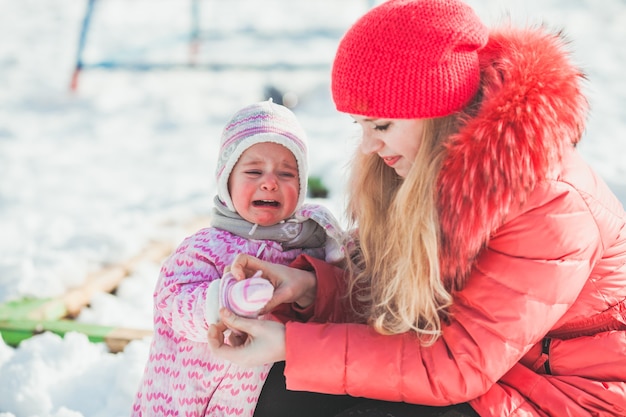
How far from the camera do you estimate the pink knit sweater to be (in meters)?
1.49

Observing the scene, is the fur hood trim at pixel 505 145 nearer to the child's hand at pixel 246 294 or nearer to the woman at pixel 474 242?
the woman at pixel 474 242

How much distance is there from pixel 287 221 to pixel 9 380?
3.18 feet

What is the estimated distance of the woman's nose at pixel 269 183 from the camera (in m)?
1.57

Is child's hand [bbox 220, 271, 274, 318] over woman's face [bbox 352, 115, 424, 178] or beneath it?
beneath

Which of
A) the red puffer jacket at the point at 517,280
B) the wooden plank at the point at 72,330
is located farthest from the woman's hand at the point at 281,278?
the wooden plank at the point at 72,330

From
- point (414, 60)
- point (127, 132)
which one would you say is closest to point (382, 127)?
point (414, 60)

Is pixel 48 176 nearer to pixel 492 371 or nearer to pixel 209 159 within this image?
pixel 209 159

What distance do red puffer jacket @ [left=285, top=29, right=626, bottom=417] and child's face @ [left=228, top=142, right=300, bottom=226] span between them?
355mm

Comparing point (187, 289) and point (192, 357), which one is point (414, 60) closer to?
point (187, 289)

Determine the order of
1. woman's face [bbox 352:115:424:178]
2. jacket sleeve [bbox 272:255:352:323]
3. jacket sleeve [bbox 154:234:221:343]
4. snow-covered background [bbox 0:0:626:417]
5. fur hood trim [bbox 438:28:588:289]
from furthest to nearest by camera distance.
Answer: snow-covered background [bbox 0:0:626:417], jacket sleeve [bbox 272:255:352:323], jacket sleeve [bbox 154:234:221:343], woman's face [bbox 352:115:424:178], fur hood trim [bbox 438:28:588:289]

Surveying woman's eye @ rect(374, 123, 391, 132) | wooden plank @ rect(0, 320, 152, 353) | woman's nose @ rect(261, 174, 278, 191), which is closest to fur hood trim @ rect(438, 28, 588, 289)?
woman's eye @ rect(374, 123, 391, 132)

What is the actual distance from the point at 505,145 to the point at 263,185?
1.99 ft

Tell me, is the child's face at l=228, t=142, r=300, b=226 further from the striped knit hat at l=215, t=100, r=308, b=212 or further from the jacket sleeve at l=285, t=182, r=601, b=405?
the jacket sleeve at l=285, t=182, r=601, b=405

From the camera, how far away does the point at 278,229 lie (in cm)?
161
